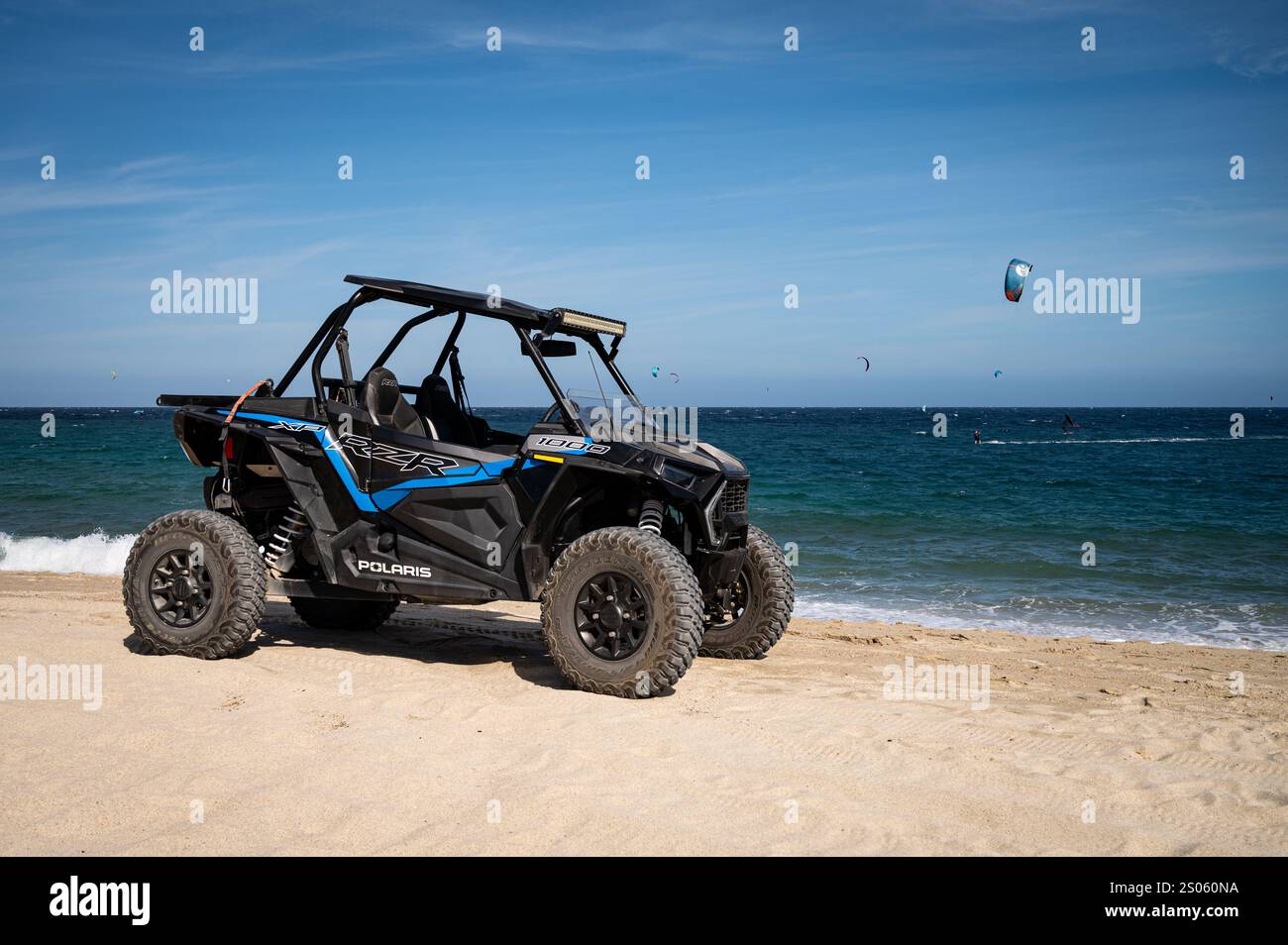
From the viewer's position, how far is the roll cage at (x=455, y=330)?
262 inches

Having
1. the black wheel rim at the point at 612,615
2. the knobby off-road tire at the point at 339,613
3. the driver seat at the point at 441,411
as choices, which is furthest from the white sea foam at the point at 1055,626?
the black wheel rim at the point at 612,615

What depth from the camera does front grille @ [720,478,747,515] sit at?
21.3ft

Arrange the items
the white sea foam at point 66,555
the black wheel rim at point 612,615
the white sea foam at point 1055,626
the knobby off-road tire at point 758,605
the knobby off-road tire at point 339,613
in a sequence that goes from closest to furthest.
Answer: the black wheel rim at point 612,615 → the knobby off-road tire at point 758,605 → the knobby off-road tire at point 339,613 → the white sea foam at point 1055,626 → the white sea foam at point 66,555

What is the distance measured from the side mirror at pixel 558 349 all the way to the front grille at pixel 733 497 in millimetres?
Answer: 1498

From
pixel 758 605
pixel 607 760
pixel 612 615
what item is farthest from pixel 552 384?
pixel 607 760

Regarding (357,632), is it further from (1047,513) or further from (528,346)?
(1047,513)

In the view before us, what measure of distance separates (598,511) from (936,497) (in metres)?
20.1

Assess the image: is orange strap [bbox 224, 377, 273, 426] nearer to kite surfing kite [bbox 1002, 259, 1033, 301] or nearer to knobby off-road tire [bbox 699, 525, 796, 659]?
knobby off-road tire [bbox 699, 525, 796, 659]

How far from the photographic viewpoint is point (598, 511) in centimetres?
688

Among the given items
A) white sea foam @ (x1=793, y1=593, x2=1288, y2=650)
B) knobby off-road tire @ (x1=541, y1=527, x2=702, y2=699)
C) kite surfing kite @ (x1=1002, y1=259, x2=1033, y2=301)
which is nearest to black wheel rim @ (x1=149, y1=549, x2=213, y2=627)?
knobby off-road tire @ (x1=541, y1=527, x2=702, y2=699)

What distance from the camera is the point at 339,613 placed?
8633 millimetres

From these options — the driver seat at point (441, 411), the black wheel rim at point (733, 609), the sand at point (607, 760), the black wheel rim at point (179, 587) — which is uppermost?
the driver seat at point (441, 411)

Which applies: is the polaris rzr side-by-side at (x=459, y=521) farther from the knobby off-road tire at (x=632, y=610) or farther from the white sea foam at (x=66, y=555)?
the white sea foam at (x=66, y=555)

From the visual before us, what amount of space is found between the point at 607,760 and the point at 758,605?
2.62 metres
